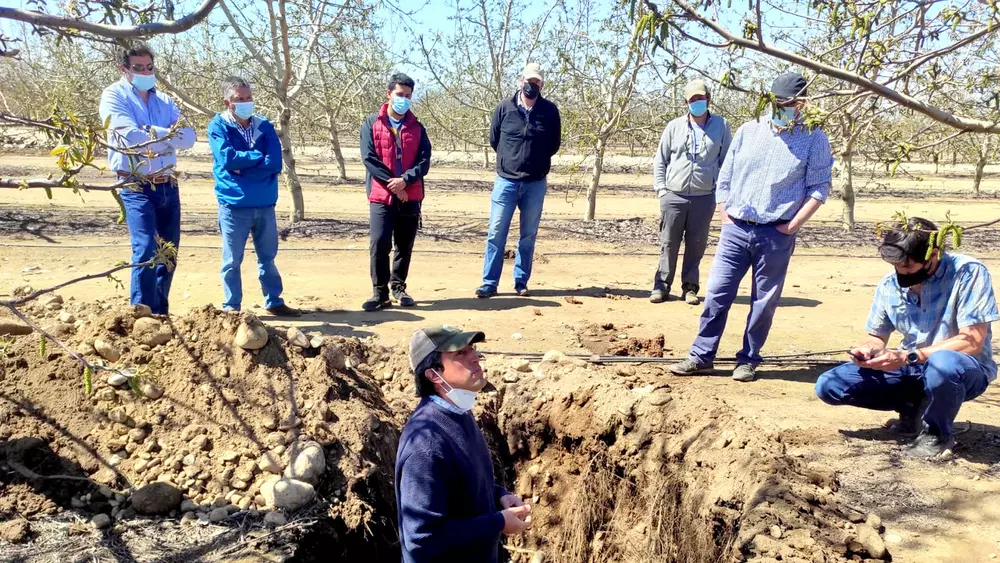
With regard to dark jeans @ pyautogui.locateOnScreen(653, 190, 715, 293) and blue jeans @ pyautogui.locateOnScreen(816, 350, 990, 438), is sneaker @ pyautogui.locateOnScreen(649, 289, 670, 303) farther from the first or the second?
blue jeans @ pyautogui.locateOnScreen(816, 350, 990, 438)

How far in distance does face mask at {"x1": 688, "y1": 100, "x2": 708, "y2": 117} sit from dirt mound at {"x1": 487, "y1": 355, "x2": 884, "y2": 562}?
2914 millimetres

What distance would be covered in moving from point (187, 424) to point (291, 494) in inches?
29.5

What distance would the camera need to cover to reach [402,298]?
23.6ft

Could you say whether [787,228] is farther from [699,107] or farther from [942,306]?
[699,107]

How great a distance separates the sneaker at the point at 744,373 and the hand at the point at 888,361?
1290 millimetres

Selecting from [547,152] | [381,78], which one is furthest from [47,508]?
[381,78]

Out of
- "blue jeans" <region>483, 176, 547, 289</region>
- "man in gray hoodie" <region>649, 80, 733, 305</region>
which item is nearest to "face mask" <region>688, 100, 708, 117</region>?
"man in gray hoodie" <region>649, 80, 733, 305</region>

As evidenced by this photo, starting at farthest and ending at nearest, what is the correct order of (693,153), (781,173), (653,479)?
(693,153) → (781,173) → (653,479)

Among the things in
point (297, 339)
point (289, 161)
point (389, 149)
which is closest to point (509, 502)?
point (297, 339)

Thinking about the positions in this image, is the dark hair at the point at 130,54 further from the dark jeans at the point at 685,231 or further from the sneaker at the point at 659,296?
the sneaker at the point at 659,296

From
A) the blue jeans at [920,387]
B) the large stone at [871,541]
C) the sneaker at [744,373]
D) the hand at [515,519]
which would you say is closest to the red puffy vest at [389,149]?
the sneaker at [744,373]

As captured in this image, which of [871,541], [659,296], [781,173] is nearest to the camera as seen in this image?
[871,541]

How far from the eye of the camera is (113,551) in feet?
11.3

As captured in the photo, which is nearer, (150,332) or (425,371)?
(425,371)
